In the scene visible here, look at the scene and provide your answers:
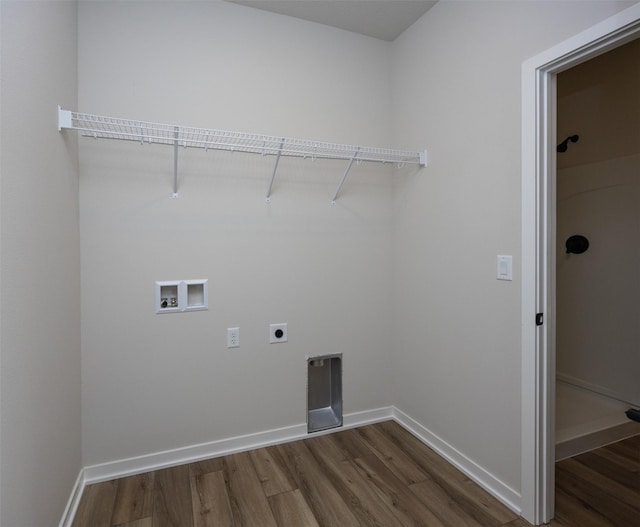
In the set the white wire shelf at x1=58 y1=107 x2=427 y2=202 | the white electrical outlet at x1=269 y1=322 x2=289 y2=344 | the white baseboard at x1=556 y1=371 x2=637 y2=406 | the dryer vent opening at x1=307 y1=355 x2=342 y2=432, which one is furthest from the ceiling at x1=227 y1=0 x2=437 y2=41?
the white baseboard at x1=556 y1=371 x2=637 y2=406

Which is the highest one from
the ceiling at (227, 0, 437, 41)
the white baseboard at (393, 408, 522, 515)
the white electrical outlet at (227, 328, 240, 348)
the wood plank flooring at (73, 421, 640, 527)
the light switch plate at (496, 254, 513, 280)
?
the ceiling at (227, 0, 437, 41)

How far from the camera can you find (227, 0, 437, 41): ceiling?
2.05m

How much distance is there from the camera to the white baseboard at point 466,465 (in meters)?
1.63

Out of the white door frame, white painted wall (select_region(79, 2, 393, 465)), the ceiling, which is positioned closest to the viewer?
the white door frame

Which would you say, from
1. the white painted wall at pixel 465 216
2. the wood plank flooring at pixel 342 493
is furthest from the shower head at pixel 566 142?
the wood plank flooring at pixel 342 493

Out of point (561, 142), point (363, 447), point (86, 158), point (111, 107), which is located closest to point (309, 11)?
point (111, 107)

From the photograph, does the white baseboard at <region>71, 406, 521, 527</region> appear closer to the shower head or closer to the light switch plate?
the light switch plate

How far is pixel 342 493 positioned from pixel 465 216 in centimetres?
156

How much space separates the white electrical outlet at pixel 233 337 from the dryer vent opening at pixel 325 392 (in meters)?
0.52

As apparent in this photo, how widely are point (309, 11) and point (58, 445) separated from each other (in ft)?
8.49

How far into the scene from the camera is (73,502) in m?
1.61

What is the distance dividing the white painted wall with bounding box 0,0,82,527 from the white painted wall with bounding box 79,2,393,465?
0.16m

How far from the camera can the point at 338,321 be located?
2348mm

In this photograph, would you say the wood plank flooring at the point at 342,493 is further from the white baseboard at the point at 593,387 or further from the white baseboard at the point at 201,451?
the white baseboard at the point at 593,387
